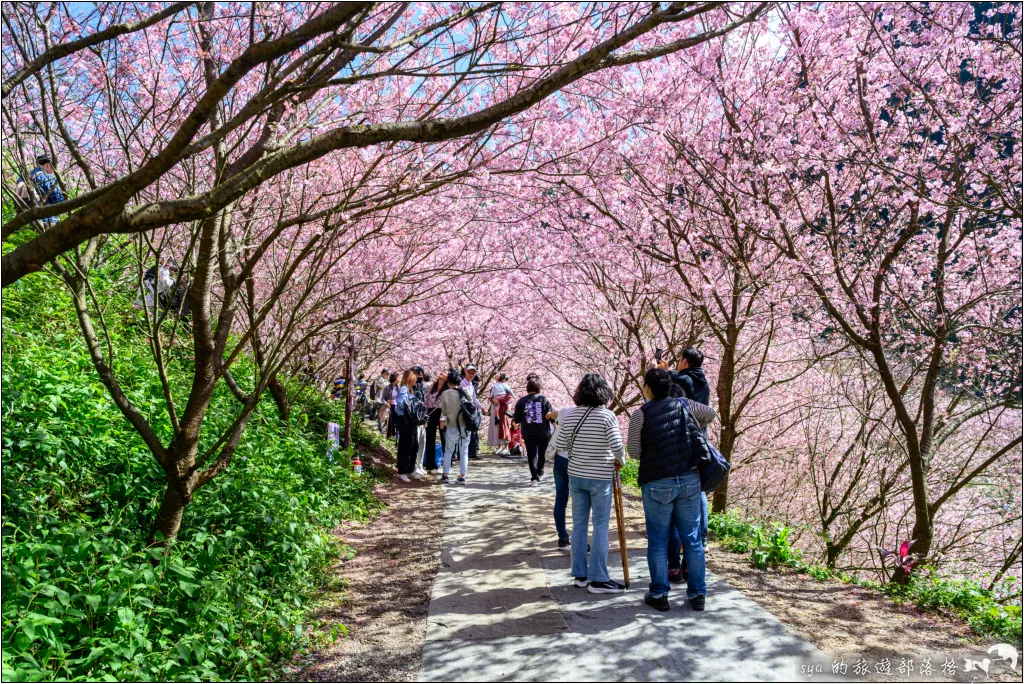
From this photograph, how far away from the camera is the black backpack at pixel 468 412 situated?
11.3 m

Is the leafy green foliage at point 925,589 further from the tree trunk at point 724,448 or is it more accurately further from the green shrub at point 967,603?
the tree trunk at point 724,448

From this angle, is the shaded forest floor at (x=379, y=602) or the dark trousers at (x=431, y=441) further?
the dark trousers at (x=431, y=441)

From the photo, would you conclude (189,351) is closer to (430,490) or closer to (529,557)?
(430,490)

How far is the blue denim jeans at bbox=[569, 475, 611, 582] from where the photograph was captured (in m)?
5.94

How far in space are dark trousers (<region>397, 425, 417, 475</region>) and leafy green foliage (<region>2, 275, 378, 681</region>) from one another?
4.34 meters

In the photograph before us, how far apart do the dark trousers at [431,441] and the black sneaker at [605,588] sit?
686cm

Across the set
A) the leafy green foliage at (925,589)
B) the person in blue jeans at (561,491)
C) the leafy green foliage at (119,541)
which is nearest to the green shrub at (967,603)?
the leafy green foliage at (925,589)

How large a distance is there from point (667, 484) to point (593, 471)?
727 mm

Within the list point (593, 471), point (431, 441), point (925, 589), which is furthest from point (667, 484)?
point (431, 441)

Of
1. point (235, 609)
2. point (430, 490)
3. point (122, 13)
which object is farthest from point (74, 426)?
point (430, 490)

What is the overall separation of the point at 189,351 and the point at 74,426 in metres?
4.43

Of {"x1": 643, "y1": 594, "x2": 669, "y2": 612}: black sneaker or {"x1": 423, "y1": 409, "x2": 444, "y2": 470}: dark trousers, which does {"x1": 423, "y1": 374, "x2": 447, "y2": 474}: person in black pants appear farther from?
{"x1": 643, "y1": 594, "x2": 669, "y2": 612}: black sneaker

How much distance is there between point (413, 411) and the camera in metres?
11.7

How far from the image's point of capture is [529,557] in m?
7.21
